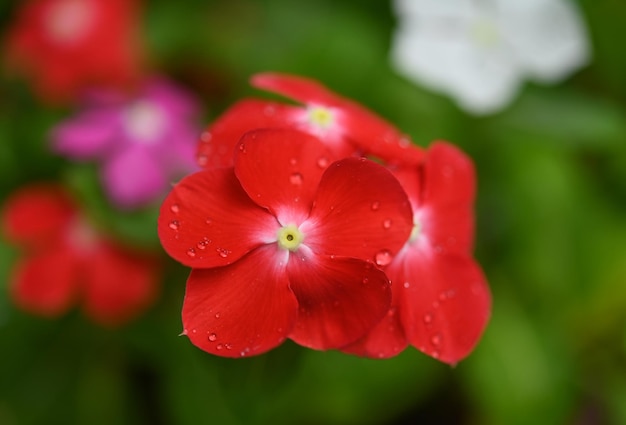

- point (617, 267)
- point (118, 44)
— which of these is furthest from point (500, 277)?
point (118, 44)

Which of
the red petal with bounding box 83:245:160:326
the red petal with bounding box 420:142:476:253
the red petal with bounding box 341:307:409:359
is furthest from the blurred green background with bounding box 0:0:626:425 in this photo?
the red petal with bounding box 341:307:409:359

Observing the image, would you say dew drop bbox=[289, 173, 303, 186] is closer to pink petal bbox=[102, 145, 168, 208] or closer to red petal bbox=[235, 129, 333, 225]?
red petal bbox=[235, 129, 333, 225]

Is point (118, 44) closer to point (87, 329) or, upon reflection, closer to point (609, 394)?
point (87, 329)

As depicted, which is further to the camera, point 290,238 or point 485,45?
point 485,45

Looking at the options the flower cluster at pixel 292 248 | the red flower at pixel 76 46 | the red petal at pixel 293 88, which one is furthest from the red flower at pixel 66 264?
the flower cluster at pixel 292 248

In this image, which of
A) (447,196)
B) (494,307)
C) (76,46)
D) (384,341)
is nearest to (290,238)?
(384,341)

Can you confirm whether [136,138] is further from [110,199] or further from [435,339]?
[435,339]
